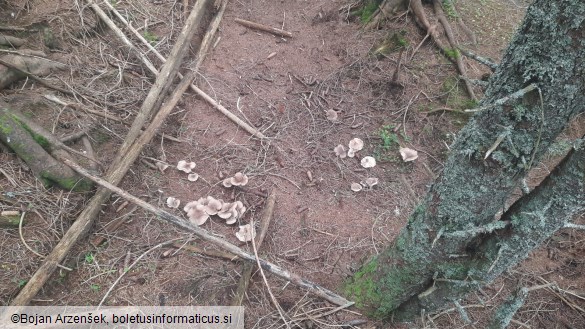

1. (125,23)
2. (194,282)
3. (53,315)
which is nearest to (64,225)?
(53,315)

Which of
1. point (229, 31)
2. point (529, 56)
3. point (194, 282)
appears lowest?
point (194, 282)

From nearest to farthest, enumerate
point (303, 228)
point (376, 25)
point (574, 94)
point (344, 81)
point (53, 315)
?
point (574, 94)
point (53, 315)
point (303, 228)
point (344, 81)
point (376, 25)

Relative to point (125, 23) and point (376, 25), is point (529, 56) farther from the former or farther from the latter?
point (125, 23)

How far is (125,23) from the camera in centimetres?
519

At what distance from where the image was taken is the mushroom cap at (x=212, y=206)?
3701mm

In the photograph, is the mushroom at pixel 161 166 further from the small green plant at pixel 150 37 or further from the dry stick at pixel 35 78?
the small green plant at pixel 150 37

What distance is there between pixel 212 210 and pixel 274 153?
106 centimetres

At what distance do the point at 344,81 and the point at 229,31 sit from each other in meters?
1.96

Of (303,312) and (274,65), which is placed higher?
(274,65)

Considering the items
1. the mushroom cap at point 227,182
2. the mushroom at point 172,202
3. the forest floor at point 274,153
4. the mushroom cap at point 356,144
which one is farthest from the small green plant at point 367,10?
the mushroom at point 172,202

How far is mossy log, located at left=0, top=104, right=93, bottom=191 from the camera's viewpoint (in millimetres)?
3471

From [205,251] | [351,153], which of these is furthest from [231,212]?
[351,153]

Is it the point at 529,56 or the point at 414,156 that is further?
the point at 414,156

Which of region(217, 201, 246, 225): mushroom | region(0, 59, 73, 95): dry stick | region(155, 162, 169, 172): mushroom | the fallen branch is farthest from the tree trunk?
the fallen branch
